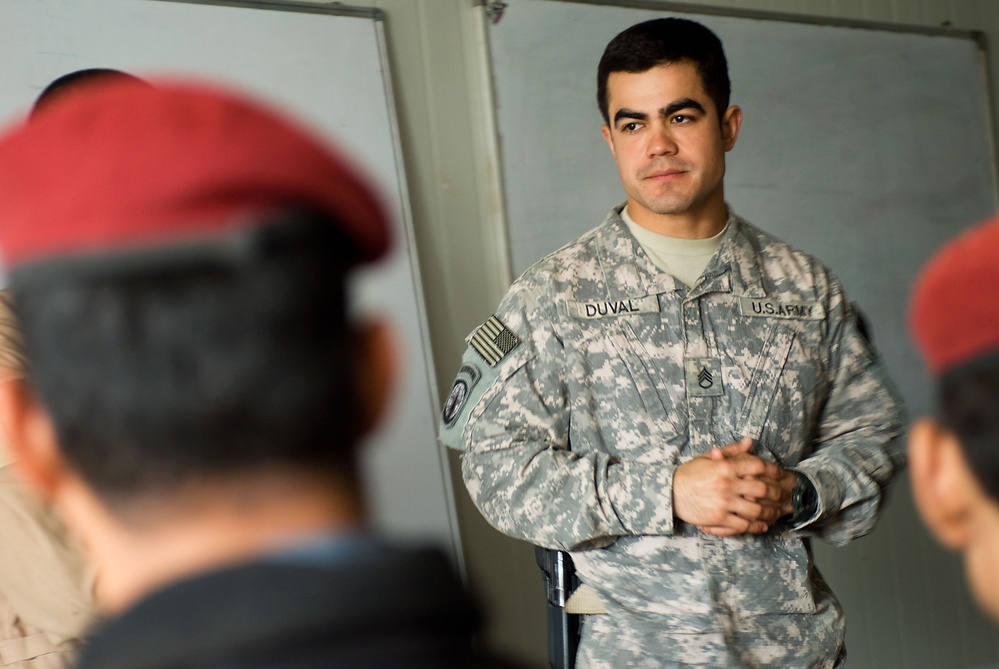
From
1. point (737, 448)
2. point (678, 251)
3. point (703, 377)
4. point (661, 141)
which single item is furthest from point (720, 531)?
point (661, 141)

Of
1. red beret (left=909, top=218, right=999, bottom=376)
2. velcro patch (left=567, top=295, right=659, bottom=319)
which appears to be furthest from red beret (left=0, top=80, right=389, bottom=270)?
velcro patch (left=567, top=295, right=659, bottom=319)

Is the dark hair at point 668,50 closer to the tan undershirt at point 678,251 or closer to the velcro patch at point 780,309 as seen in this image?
the tan undershirt at point 678,251

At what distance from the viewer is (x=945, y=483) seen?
62cm

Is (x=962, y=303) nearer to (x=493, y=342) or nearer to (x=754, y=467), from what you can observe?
(x=754, y=467)

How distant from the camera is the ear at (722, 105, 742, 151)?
1911 mm

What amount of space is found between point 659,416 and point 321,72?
1.20 meters

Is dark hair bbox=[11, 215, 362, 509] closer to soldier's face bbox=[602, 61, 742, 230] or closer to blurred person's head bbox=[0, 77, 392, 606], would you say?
blurred person's head bbox=[0, 77, 392, 606]

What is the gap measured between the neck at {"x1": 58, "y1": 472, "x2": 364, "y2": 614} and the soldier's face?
139 centimetres

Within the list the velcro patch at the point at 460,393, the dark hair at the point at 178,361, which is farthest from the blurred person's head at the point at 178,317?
the velcro patch at the point at 460,393

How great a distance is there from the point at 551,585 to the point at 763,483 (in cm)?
43

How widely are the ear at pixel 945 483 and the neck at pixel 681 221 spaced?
1.22 m

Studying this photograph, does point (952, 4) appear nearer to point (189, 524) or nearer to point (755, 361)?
point (755, 361)

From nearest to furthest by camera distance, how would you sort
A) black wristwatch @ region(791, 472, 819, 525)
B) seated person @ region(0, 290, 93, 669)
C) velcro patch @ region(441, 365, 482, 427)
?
seated person @ region(0, 290, 93, 669) → black wristwatch @ region(791, 472, 819, 525) → velcro patch @ region(441, 365, 482, 427)

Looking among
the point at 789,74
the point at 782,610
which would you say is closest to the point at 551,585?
the point at 782,610
